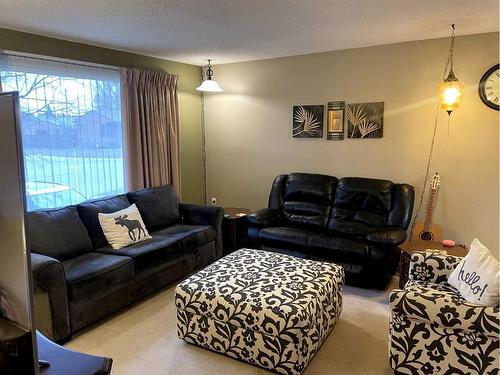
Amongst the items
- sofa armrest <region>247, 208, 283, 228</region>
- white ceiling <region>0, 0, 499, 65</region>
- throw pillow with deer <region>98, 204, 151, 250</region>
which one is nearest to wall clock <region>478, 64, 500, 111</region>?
white ceiling <region>0, 0, 499, 65</region>

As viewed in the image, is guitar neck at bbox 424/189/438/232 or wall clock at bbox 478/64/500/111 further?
guitar neck at bbox 424/189/438/232

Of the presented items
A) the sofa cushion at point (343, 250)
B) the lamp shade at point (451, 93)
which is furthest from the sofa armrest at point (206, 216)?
the lamp shade at point (451, 93)

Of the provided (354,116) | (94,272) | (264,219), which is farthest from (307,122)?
(94,272)

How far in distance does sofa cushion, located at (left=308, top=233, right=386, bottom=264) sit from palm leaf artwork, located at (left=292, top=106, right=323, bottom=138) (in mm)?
1371

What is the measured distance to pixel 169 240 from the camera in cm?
351

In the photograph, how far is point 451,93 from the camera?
3.43 meters

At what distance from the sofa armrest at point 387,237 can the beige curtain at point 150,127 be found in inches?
99.5

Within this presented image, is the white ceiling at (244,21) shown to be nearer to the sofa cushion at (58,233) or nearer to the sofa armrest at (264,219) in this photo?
the sofa cushion at (58,233)

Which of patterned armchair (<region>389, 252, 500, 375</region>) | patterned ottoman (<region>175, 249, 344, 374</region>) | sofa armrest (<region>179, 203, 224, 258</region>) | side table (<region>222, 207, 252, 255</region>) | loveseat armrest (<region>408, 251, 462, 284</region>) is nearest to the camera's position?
patterned armchair (<region>389, 252, 500, 375</region>)

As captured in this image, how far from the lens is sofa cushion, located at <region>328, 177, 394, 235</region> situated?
12.6ft

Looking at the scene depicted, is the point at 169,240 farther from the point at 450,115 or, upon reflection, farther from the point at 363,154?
the point at 450,115

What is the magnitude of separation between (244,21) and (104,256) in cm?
223

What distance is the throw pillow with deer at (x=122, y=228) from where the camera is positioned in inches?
132

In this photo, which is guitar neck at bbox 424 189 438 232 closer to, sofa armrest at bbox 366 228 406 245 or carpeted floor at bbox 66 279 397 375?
sofa armrest at bbox 366 228 406 245
